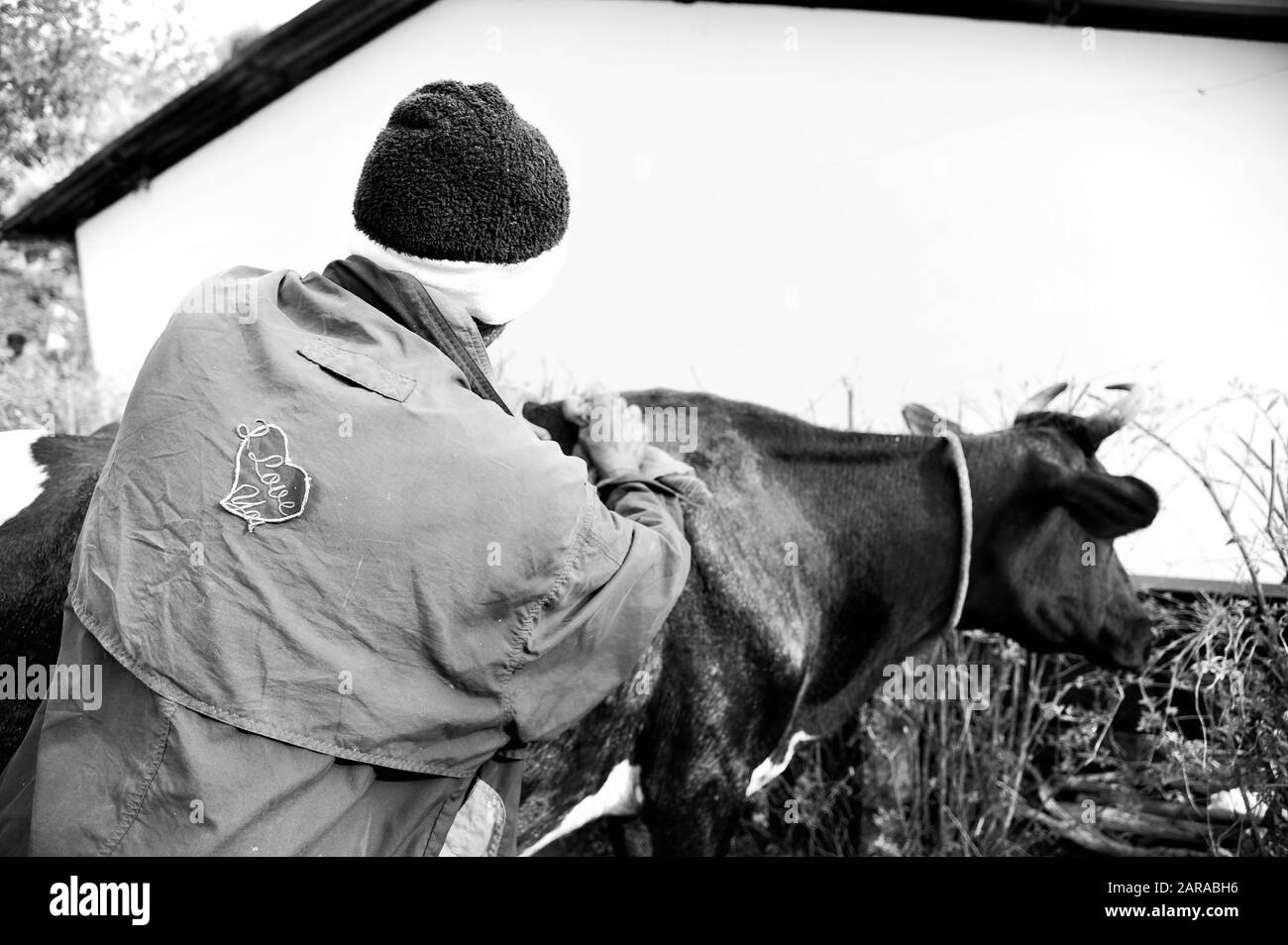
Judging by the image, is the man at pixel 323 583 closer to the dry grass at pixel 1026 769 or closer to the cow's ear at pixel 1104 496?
the cow's ear at pixel 1104 496

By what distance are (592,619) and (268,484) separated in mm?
535

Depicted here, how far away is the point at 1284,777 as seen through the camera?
144 inches

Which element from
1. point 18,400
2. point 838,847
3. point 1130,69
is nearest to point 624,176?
point 1130,69

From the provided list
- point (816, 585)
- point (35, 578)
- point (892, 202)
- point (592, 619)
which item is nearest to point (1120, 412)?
point (816, 585)

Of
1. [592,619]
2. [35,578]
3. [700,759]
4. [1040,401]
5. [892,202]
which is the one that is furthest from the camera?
[892,202]

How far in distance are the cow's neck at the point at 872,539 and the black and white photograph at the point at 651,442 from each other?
15mm

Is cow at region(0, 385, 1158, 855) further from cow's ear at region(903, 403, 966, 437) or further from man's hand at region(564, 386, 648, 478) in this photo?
man's hand at region(564, 386, 648, 478)

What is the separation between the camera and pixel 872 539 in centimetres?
337

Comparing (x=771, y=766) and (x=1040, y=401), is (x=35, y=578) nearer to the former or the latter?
(x=771, y=766)

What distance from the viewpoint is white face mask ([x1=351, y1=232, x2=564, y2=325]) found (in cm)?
194

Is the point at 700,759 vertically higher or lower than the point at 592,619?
lower

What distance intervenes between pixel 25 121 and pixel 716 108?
4.93 metres

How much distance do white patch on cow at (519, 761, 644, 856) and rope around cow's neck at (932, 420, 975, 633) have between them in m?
1.07
